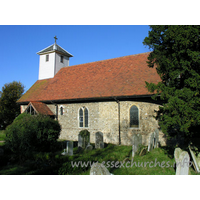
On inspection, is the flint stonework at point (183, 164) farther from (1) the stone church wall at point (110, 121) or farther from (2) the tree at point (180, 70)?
(1) the stone church wall at point (110, 121)

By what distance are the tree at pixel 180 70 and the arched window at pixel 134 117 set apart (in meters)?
4.83

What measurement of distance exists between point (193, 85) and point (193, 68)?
3.12ft

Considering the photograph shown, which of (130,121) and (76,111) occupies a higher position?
(76,111)

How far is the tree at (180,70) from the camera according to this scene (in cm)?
671

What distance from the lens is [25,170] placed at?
7.28 meters

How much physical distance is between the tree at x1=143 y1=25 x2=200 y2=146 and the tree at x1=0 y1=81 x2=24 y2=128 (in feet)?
90.3

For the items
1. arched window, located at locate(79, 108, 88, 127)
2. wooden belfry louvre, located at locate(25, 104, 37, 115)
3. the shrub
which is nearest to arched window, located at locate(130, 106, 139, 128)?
arched window, located at locate(79, 108, 88, 127)

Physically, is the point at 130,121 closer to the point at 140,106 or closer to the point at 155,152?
the point at 140,106

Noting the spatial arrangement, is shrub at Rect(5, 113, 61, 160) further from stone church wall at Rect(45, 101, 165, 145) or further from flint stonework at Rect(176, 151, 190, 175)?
flint stonework at Rect(176, 151, 190, 175)

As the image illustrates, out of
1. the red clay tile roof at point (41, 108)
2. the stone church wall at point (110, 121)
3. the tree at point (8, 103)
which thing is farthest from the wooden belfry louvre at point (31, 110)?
the tree at point (8, 103)

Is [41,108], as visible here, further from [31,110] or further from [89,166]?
[89,166]

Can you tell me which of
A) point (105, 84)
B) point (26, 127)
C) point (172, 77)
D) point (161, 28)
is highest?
point (161, 28)

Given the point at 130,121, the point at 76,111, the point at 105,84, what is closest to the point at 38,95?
the point at 76,111

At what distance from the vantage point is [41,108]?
1575 centimetres
